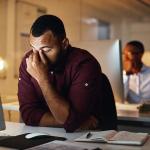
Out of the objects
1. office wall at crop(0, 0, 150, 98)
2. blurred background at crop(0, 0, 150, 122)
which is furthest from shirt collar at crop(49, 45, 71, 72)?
office wall at crop(0, 0, 150, 98)

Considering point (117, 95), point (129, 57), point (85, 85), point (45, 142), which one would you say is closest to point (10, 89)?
point (129, 57)

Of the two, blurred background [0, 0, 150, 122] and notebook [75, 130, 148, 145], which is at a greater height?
blurred background [0, 0, 150, 122]

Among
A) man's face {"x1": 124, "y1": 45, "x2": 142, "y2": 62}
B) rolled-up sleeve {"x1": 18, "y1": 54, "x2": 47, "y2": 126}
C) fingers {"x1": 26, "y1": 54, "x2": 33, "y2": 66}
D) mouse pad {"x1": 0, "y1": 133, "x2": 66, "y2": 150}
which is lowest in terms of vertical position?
mouse pad {"x1": 0, "y1": 133, "x2": 66, "y2": 150}

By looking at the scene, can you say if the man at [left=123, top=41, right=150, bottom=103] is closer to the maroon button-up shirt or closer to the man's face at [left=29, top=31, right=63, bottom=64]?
the maroon button-up shirt

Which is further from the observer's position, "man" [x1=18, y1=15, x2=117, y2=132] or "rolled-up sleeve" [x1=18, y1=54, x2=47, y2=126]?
"rolled-up sleeve" [x1=18, y1=54, x2=47, y2=126]

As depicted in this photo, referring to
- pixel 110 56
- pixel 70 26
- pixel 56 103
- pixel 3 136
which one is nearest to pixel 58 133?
pixel 56 103

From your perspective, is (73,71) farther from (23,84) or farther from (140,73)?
(140,73)

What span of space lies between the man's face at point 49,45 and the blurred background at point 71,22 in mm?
949

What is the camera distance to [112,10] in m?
6.14

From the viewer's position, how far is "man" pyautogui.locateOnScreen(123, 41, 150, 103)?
355 centimetres

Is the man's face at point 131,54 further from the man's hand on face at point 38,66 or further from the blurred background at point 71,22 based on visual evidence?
the man's hand on face at point 38,66

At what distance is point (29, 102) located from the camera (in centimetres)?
202

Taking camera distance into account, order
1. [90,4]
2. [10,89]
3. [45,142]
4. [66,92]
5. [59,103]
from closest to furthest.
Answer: [45,142] < [59,103] < [66,92] < [10,89] < [90,4]

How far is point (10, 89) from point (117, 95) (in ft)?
5.85
